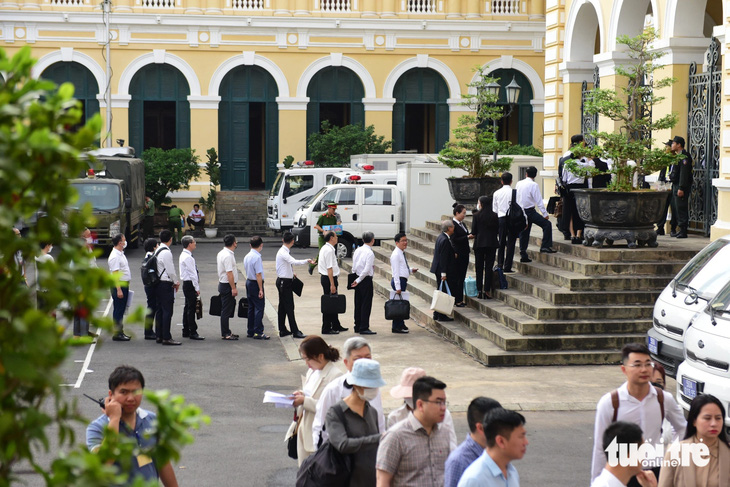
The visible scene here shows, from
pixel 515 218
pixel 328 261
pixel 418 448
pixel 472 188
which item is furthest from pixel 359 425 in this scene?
pixel 472 188

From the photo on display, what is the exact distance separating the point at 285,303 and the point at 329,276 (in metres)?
0.84

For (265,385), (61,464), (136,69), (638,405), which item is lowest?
(265,385)

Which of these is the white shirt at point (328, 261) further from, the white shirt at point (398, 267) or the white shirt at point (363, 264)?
the white shirt at point (398, 267)

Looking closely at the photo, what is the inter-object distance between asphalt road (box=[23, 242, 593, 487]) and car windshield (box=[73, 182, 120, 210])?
1099 centimetres

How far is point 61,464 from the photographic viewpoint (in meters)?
2.38

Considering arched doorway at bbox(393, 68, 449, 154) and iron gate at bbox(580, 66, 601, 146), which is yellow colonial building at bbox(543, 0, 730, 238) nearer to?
iron gate at bbox(580, 66, 601, 146)

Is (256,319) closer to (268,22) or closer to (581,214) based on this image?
(581,214)

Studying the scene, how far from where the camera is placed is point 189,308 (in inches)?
607

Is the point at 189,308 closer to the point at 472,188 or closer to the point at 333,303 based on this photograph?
the point at 333,303

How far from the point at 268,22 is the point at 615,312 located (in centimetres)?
2556

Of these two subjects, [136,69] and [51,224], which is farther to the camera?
[136,69]

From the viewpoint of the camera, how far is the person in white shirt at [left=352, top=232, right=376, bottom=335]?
15693mm

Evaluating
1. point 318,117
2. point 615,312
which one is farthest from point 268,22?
point 615,312

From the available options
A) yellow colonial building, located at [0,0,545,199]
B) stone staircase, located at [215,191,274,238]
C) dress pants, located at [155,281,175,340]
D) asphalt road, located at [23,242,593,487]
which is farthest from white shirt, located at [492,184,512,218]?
yellow colonial building, located at [0,0,545,199]
